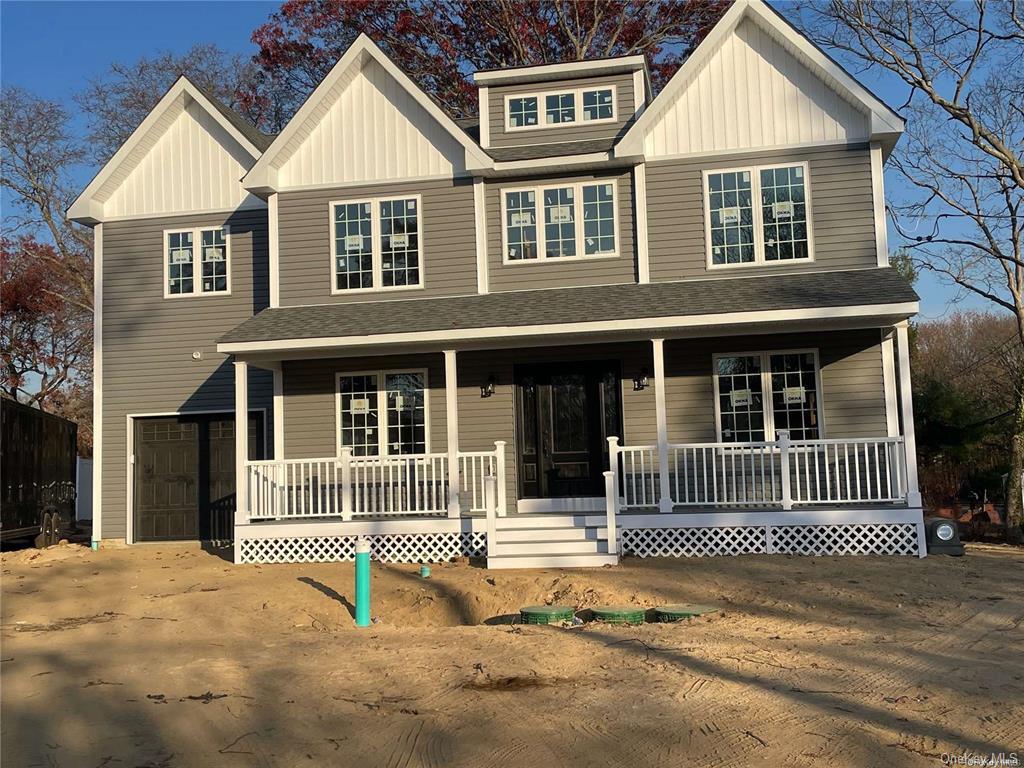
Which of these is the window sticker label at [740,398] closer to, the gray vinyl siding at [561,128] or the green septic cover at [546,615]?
the gray vinyl siding at [561,128]

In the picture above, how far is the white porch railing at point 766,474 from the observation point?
489 inches

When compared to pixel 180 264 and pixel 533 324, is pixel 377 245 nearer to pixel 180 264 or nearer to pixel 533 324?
pixel 533 324

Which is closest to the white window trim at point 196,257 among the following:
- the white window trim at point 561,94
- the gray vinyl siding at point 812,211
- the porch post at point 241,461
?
the porch post at point 241,461

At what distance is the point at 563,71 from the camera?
15672 mm

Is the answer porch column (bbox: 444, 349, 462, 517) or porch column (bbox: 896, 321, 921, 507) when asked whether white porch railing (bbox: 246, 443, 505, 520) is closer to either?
porch column (bbox: 444, 349, 462, 517)

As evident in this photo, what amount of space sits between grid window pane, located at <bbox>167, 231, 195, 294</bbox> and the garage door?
2381mm

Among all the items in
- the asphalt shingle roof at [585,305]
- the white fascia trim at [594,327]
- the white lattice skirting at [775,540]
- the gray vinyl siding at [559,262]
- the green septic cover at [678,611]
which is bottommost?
the green septic cover at [678,611]

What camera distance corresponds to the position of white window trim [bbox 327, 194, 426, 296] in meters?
15.2

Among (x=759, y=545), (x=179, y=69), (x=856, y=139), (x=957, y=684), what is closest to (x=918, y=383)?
(x=856, y=139)

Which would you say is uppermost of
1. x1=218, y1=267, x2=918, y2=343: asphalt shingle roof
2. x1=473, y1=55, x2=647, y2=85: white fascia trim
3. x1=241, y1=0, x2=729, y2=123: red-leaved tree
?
x1=241, y1=0, x2=729, y2=123: red-leaved tree

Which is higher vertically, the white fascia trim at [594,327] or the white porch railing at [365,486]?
the white fascia trim at [594,327]

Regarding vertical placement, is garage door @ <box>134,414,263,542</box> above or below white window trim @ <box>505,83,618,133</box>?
below

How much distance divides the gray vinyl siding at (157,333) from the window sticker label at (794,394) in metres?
8.79

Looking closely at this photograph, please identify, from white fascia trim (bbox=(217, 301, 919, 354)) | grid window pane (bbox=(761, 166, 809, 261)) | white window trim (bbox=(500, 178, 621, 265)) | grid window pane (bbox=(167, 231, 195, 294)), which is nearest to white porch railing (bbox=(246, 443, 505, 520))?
white fascia trim (bbox=(217, 301, 919, 354))
